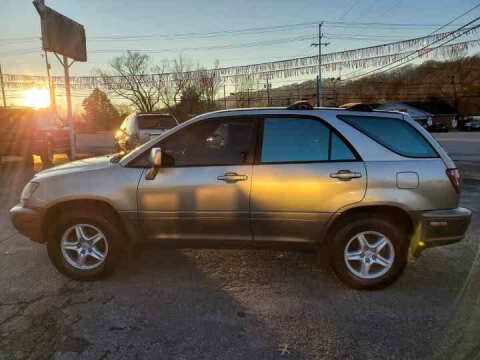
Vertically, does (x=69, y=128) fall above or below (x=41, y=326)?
above

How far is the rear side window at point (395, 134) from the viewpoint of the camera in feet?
10.5

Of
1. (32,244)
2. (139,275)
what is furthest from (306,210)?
(32,244)

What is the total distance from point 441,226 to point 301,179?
134 cm

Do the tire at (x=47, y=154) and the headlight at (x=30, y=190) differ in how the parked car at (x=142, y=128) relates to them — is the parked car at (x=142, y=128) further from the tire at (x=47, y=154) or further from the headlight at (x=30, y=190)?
the headlight at (x=30, y=190)

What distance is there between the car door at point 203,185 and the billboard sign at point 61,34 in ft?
45.1

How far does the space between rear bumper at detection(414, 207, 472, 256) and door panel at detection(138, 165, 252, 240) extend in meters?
1.60

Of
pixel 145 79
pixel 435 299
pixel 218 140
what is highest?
pixel 145 79

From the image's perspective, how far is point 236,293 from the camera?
3.29m

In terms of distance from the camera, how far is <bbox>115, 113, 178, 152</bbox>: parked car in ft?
32.1

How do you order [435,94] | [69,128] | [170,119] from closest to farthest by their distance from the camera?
[170,119] → [69,128] → [435,94]

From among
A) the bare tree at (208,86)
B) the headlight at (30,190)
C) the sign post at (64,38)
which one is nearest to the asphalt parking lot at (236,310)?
the headlight at (30,190)

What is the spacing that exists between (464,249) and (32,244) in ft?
18.4

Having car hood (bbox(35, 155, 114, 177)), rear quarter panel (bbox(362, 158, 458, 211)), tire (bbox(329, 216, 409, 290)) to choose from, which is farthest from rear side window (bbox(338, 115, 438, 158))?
car hood (bbox(35, 155, 114, 177))

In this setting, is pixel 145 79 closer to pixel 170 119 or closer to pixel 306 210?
pixel 170 119
